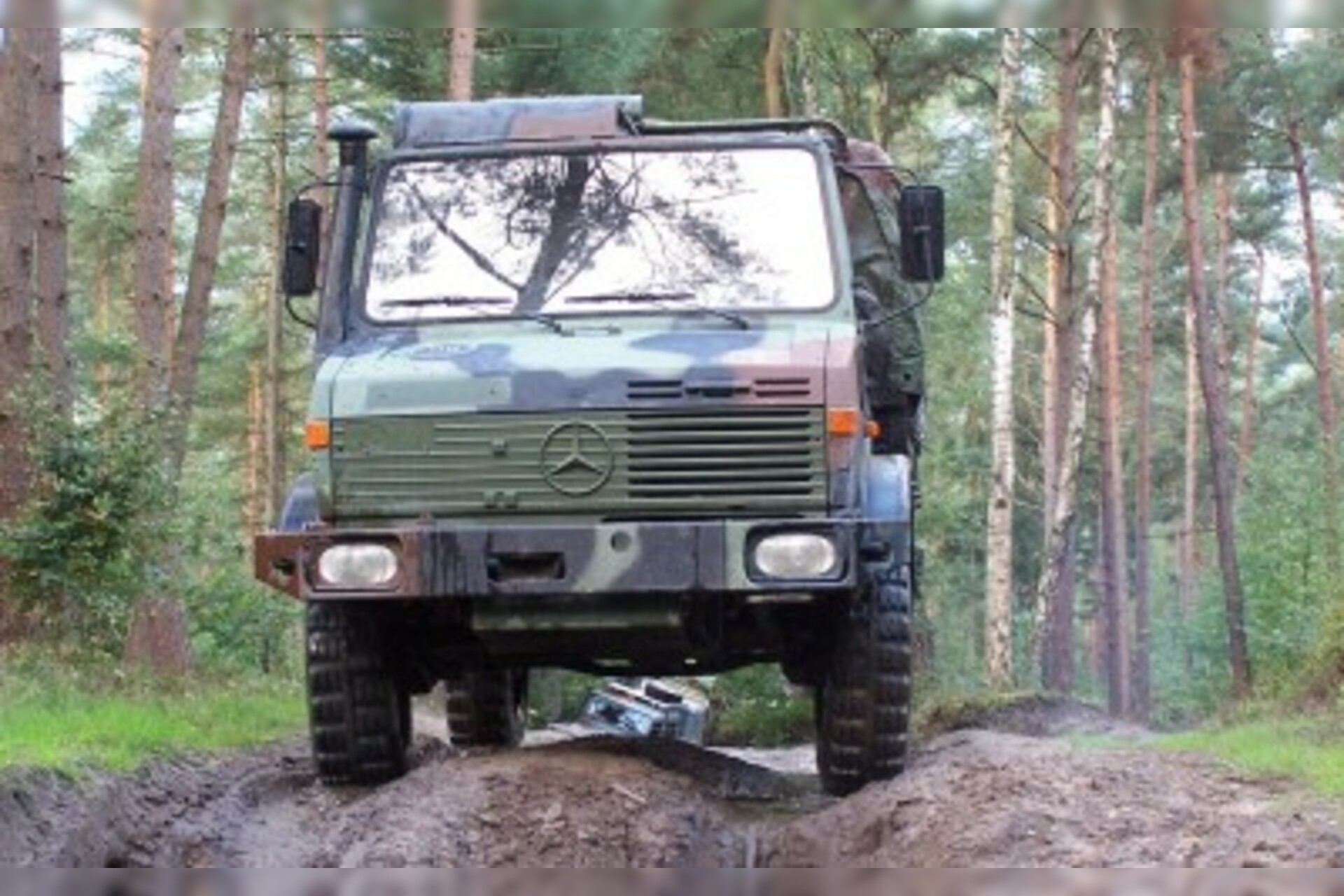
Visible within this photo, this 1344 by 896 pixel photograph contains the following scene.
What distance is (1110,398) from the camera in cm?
3256

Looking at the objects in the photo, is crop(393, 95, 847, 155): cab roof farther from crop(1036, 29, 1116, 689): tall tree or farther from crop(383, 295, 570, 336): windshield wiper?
crop(1036, 29, 1116, 689): tall tree

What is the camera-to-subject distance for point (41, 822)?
245 inches

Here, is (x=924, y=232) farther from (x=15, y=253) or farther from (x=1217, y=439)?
(x=1217, y=439)

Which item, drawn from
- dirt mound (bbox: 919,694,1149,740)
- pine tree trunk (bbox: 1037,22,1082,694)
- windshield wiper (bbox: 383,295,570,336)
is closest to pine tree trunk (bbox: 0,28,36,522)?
windshield wiper (bbox: 383,295,570,336)

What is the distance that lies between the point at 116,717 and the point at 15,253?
194 inches

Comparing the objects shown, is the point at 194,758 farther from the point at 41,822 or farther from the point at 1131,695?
the point at 1131,695

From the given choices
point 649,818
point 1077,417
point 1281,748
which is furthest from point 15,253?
point 1077,417

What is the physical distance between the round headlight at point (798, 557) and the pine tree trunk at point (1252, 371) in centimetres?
4023

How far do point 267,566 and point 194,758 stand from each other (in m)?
1.53

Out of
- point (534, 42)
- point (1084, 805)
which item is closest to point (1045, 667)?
point (534, 42)

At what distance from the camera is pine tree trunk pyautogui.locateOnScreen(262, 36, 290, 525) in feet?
93.0

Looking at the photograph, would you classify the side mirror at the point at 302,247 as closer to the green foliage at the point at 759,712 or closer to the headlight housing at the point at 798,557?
the headlight housing at the point at 798,557

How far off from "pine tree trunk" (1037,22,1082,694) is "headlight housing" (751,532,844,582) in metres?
14.5

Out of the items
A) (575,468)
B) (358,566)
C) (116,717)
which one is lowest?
(116,717)
